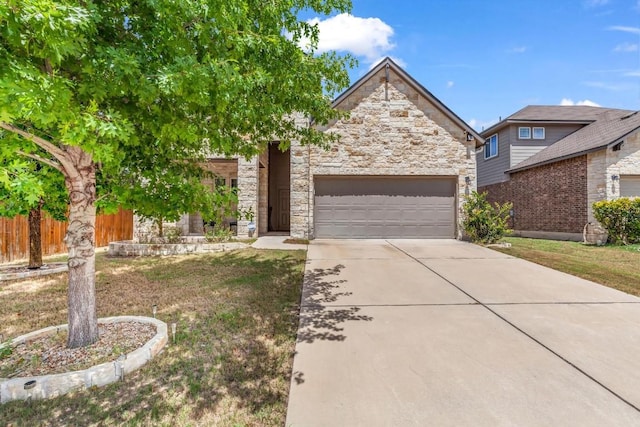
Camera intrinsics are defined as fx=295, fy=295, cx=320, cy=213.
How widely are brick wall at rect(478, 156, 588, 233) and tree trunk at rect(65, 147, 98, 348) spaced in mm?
17118

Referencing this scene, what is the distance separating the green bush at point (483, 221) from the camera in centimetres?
1085

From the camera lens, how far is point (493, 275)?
6492 millimetres

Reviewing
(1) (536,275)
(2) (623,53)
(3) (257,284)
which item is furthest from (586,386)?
(2) (623,53)

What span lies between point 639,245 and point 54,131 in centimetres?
1674

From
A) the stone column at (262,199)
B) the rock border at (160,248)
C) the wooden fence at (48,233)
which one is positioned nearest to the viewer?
the wooden fence at (48,233)

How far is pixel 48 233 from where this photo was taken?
938cm

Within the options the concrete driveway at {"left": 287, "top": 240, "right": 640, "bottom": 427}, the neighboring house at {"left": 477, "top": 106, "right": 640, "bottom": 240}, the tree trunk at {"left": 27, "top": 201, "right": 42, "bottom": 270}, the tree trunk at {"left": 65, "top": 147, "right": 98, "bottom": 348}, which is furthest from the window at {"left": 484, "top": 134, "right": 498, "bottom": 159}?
the tree trunk at {"left": 27, "top": 201, "right": 42, "bottom": 270}

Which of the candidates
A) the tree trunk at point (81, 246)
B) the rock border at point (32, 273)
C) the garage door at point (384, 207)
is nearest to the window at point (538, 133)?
the garage door at point (384, 207)

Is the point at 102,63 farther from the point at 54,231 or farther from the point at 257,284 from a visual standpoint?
the point at 54,231

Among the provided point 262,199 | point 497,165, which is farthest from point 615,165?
point 262,199

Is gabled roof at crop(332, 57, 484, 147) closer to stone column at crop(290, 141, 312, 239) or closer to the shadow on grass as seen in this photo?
stone column at crop(290, 141, 312, 239)

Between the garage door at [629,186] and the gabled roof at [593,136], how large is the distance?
1878 mm

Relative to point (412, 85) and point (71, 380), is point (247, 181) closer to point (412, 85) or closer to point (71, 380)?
point (412, 85)

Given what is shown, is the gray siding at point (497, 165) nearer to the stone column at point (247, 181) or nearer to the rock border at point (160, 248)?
the stone column at point (247, 181)
